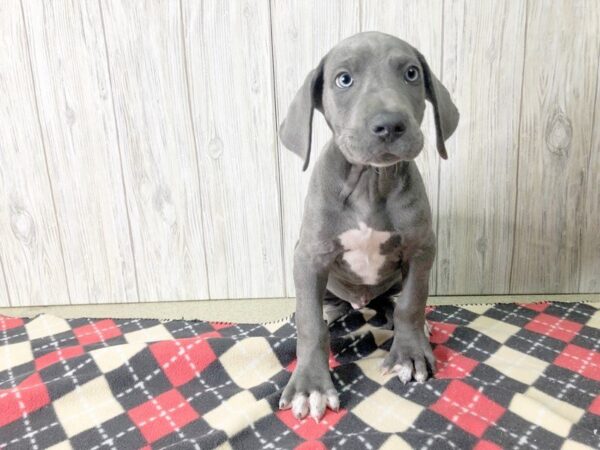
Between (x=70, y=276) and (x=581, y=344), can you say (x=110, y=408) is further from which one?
(x=581, y=344)

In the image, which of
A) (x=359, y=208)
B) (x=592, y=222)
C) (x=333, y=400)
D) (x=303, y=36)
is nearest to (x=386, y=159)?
(x=359, y=208)

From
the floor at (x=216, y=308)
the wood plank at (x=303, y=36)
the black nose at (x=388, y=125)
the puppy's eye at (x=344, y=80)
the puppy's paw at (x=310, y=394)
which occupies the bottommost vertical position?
the floor at (x=216, y=308)

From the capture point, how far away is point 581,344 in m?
2.26

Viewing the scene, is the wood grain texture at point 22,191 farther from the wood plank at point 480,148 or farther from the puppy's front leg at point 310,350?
the wood plank at point 480,148

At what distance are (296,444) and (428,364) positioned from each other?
69cm

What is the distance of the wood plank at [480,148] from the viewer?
2.58 meters

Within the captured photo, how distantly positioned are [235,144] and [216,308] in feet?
3.20

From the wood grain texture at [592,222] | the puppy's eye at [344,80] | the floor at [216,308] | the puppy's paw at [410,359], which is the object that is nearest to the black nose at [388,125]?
the puppy's eye at [344,80]

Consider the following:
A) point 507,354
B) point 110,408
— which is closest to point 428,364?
point 507,354

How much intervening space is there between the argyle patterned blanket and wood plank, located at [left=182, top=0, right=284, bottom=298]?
1.64ft

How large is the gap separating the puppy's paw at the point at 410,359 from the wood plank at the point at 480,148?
3.15ft

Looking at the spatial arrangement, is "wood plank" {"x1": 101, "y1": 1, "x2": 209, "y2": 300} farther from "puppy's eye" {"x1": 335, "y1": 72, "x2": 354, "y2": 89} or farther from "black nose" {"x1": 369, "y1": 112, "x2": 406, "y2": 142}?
"black nose" {"x1": 369, "y1": 112, "x2": 406, "y2": 142}

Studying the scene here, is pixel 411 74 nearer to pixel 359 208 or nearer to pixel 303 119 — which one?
pixel 303 119

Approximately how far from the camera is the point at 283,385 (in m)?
2.00
